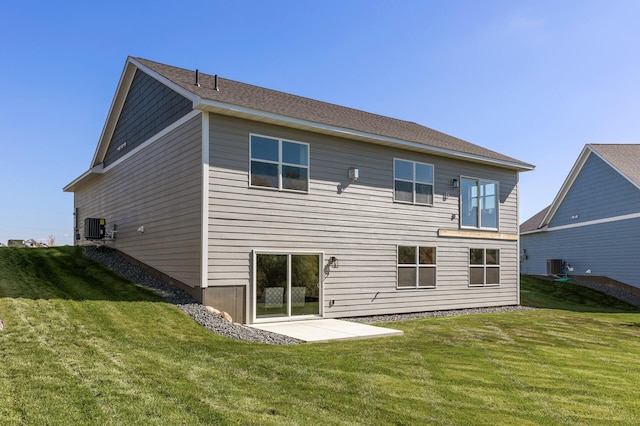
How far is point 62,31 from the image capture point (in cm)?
1325

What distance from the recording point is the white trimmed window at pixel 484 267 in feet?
47.5

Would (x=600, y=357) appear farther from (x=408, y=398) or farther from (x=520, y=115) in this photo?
(x=520, y=115)

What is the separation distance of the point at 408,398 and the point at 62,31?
14.1 m

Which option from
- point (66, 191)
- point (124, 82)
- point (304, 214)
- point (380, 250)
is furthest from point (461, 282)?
point (66, 191)

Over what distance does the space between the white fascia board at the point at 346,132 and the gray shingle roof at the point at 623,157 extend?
7.18m

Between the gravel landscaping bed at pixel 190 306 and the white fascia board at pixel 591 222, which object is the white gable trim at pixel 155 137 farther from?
the white fascia board at pixel 591 222

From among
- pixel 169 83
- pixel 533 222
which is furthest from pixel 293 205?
pixel 533 222

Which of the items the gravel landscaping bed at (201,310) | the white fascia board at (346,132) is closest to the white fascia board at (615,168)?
the white fascia board at (346,132)

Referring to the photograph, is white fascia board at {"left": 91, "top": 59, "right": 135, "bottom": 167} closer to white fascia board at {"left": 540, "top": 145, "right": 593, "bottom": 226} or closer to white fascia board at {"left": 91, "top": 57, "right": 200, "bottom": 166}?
white fascia board at {"left": 91, "top": 57, "right": 200, "bottom": 166}

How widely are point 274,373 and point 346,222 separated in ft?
21.6

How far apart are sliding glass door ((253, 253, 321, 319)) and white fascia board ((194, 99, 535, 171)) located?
313 cm

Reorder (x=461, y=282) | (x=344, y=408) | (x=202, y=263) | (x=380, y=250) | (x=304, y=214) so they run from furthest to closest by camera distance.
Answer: (x=461, y=282) < (x=380, y=250) < (x=304, y=214) < (x=202, y=263) < (x=344, y=408)

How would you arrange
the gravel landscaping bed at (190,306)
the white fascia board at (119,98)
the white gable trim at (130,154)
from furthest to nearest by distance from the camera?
the white fascia board at (119,98)
the white gable trim at (130,154)
the gravel landscaping bed at (190,306)

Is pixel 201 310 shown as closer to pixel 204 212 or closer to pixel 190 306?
pixel 190 306
